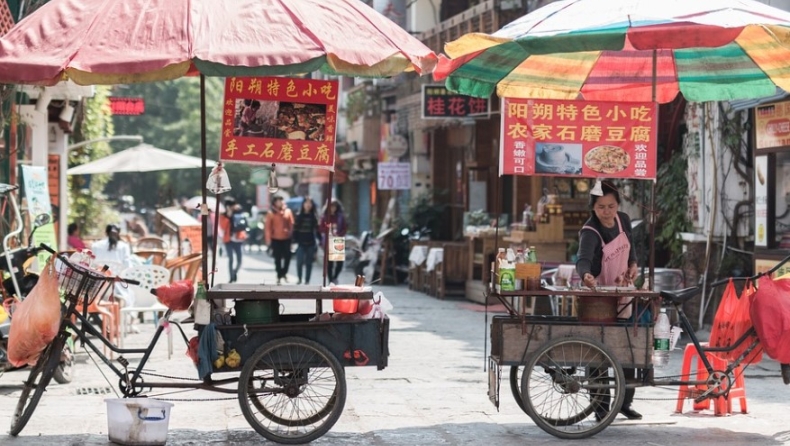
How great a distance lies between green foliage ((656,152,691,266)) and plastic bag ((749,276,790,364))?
7.72 metres

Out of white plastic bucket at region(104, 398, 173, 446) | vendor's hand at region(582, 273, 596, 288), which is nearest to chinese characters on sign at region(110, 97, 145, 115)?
vendor's hand at region(582, 273, 596, 288)

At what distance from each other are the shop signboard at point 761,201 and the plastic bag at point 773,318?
5.92m

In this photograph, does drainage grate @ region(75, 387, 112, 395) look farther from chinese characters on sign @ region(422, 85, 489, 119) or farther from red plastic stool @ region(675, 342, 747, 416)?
chinese characters on sign @ region(422, 85, 489, 119)

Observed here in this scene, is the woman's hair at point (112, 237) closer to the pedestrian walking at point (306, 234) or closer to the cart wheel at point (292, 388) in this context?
the pedestrian walking at point (306, 234)

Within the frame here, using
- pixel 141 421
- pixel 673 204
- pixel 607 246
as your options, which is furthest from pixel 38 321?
pixel 673 204

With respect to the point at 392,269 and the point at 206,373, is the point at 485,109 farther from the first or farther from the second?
the point at 206,373

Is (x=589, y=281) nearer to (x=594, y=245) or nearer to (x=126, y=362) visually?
(x=594, y=245)

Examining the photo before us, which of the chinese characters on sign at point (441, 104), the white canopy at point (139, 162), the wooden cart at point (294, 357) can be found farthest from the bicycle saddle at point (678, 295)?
the chinese characters on sign at point (441, 104)

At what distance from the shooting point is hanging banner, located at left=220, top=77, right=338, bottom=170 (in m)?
8.45

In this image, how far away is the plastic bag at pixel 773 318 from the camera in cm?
839

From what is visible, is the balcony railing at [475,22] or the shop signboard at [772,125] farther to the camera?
the balcony railing at [475,22]

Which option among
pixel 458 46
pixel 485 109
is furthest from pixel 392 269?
pixel 458 46

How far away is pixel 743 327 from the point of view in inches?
342

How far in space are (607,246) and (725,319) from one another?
97 centimetres
